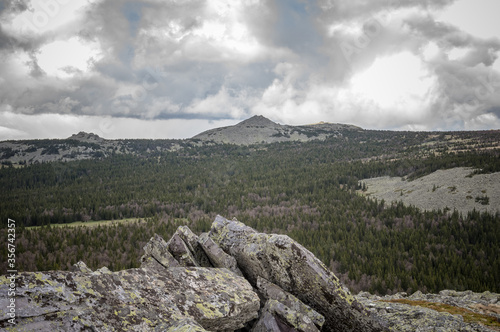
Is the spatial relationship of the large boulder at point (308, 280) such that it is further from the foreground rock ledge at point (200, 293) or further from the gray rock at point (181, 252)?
the gray rock at point (181, 252)

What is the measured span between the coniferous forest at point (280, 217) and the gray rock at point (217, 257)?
19.6 meters

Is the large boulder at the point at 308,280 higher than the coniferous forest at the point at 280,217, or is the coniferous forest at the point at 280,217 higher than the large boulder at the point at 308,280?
the large boulder at the point at 308,280

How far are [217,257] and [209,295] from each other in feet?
9.18

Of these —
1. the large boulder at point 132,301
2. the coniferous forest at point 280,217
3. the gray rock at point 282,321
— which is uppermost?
the large boulder at point 132,301

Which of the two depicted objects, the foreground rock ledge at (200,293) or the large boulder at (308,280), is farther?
the large boulder at (308,280)

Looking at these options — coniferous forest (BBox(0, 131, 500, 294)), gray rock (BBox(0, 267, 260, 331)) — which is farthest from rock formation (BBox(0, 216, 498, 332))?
coniferous forest (BBox(0, 131, 500, 294))

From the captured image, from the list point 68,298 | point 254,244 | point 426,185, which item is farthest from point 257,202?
point 68,298

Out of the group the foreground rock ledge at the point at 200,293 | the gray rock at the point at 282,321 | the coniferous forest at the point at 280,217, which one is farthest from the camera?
the coniferous forest at the point at 280,217

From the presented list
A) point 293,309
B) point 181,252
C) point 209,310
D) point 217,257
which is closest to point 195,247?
point 181,252

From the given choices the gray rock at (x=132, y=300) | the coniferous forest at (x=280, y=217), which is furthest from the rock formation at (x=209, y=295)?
the coniferous forest at (x=280, y=217)

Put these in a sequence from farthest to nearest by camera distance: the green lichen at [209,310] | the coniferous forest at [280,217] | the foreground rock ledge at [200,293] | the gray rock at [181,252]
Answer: the coniferous forest at [280,217], the gray rock at [181,252], the green lichen at [209,310], the foreground rock ledge at [200,293]

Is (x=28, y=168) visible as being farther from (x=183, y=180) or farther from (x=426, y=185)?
(x=426, y=185)

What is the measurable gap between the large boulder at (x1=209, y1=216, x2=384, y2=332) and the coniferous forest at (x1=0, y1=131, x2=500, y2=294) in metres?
17.9

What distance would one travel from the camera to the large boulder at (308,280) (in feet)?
27.1
